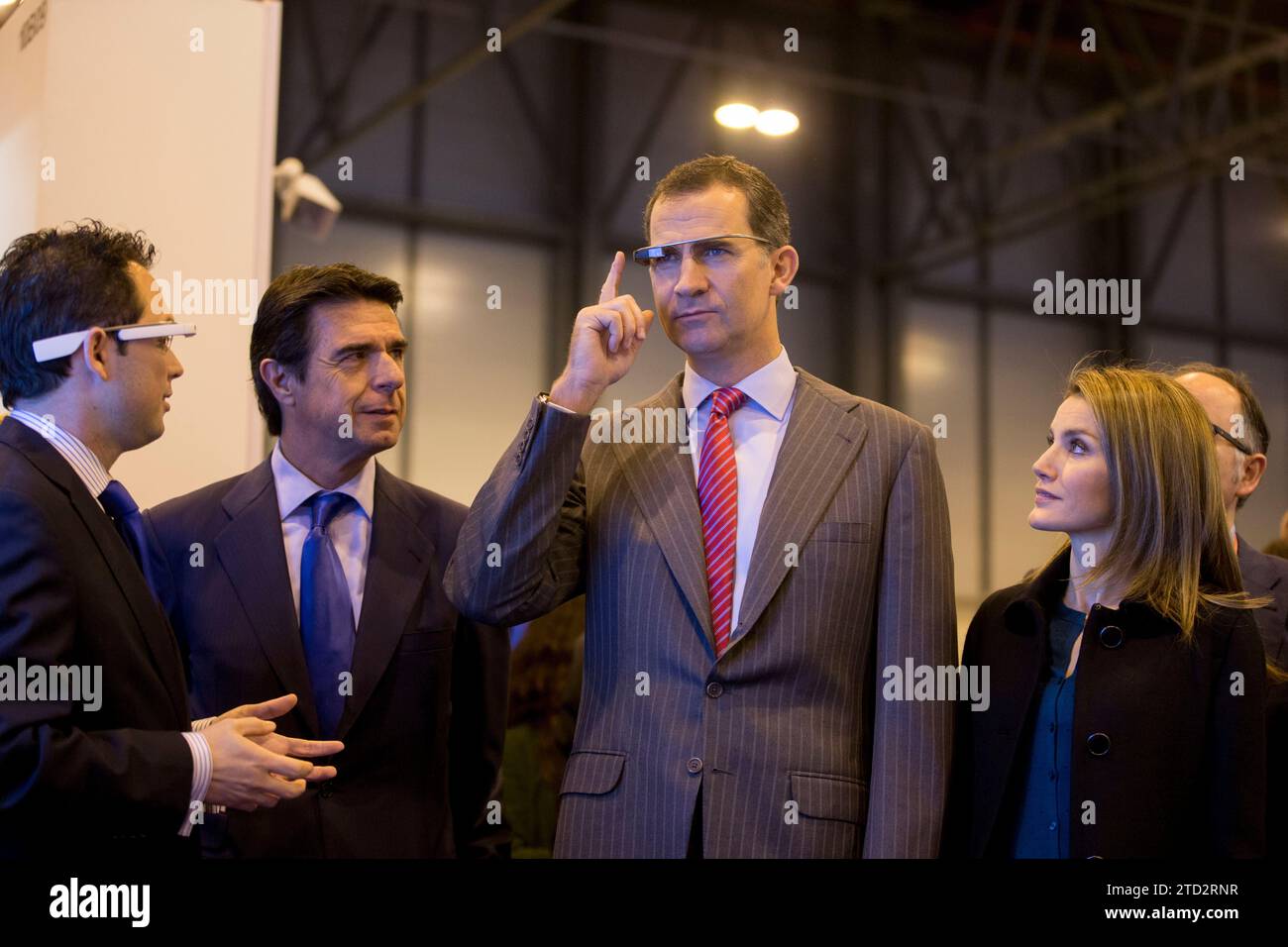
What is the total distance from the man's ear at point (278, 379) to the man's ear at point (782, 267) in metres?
0.93

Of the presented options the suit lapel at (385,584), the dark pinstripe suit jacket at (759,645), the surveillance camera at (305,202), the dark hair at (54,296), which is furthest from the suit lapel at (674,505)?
the surveillance camera at (305,202)

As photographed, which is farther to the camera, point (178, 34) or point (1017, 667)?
point (178, 34)

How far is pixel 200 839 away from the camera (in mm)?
2293

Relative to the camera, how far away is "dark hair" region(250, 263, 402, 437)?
256 cm

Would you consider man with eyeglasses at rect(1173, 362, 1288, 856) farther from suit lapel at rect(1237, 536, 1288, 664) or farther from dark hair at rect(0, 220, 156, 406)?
dark hair at rect(0, 220, 156, 406)

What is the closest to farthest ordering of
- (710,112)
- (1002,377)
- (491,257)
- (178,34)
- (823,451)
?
(823,451) → (178,34) → (491,257) → (710,112) → (1002,377)

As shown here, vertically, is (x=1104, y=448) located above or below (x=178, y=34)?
below

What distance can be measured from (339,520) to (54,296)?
65 centimetres

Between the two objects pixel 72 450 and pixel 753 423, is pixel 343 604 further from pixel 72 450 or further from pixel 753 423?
pixel 753 423

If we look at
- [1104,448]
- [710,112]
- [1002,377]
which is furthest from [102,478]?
[1002,377]
